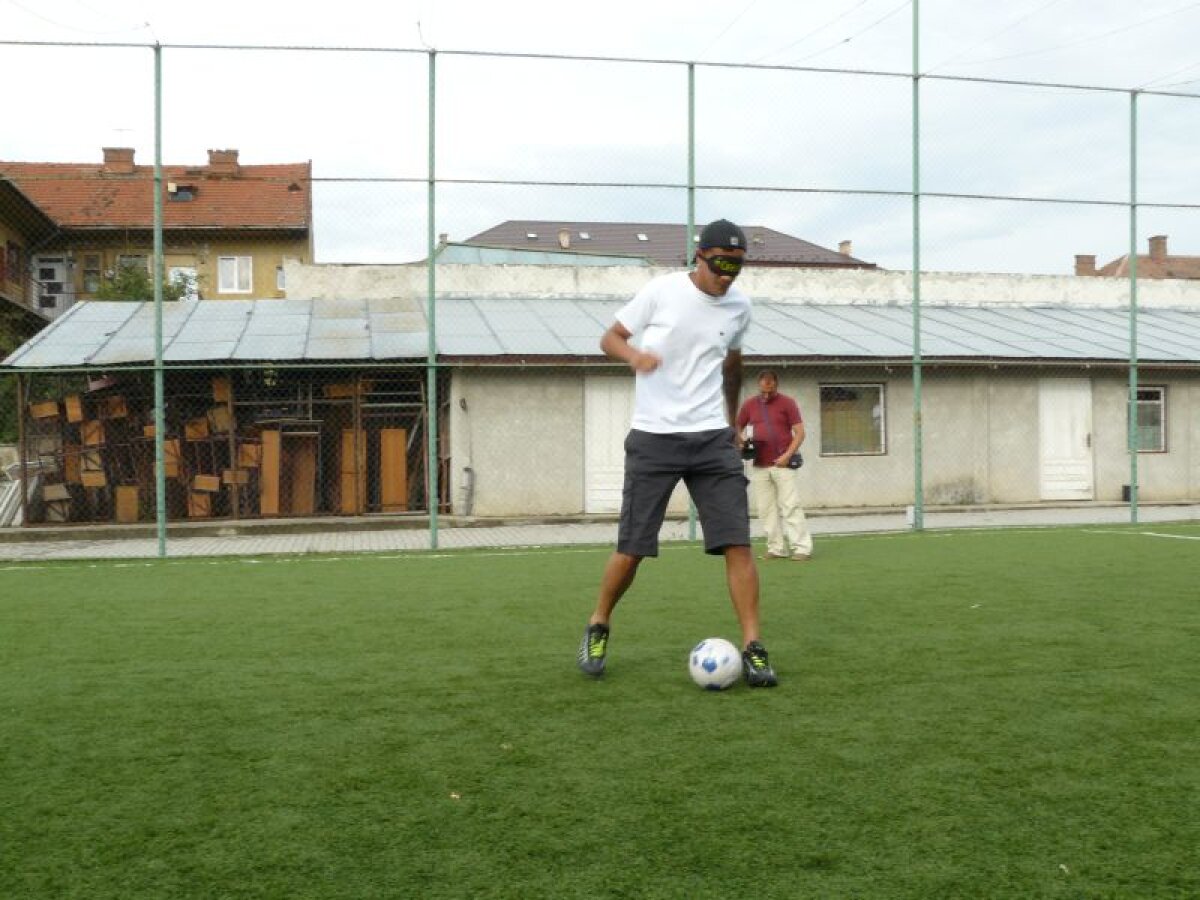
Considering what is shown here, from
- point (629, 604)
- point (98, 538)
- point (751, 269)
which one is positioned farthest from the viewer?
point (751, 269)

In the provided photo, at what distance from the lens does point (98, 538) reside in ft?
58.5

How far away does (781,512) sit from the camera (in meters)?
11.3

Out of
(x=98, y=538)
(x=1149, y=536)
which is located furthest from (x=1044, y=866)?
(x=98, y=538)

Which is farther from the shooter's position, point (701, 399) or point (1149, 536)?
point (1149, 536)

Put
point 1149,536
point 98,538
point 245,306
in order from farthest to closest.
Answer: point 245,306
point 98,538
point 1149,536

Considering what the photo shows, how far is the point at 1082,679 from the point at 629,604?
3150 mm

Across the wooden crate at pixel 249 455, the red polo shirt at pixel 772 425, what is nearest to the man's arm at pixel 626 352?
the red polo shirt at pixel 772 425

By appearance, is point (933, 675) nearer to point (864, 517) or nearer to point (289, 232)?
point (864, 517)

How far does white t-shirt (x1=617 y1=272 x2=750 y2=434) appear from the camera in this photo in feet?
17.0

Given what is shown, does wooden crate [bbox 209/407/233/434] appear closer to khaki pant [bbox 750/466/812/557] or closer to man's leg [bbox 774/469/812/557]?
khaki pant [bbox 750/466/812/557]

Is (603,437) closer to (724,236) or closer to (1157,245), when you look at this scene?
(1157,245)

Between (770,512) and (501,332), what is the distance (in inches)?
392

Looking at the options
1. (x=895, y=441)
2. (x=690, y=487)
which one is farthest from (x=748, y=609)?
(x=895, y=441)

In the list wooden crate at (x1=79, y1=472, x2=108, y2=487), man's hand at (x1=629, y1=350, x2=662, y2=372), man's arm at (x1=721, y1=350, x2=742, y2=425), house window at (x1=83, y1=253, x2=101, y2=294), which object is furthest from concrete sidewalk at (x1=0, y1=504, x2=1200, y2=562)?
house window at (x1=83, y1=253, x2=101, y2=294)
